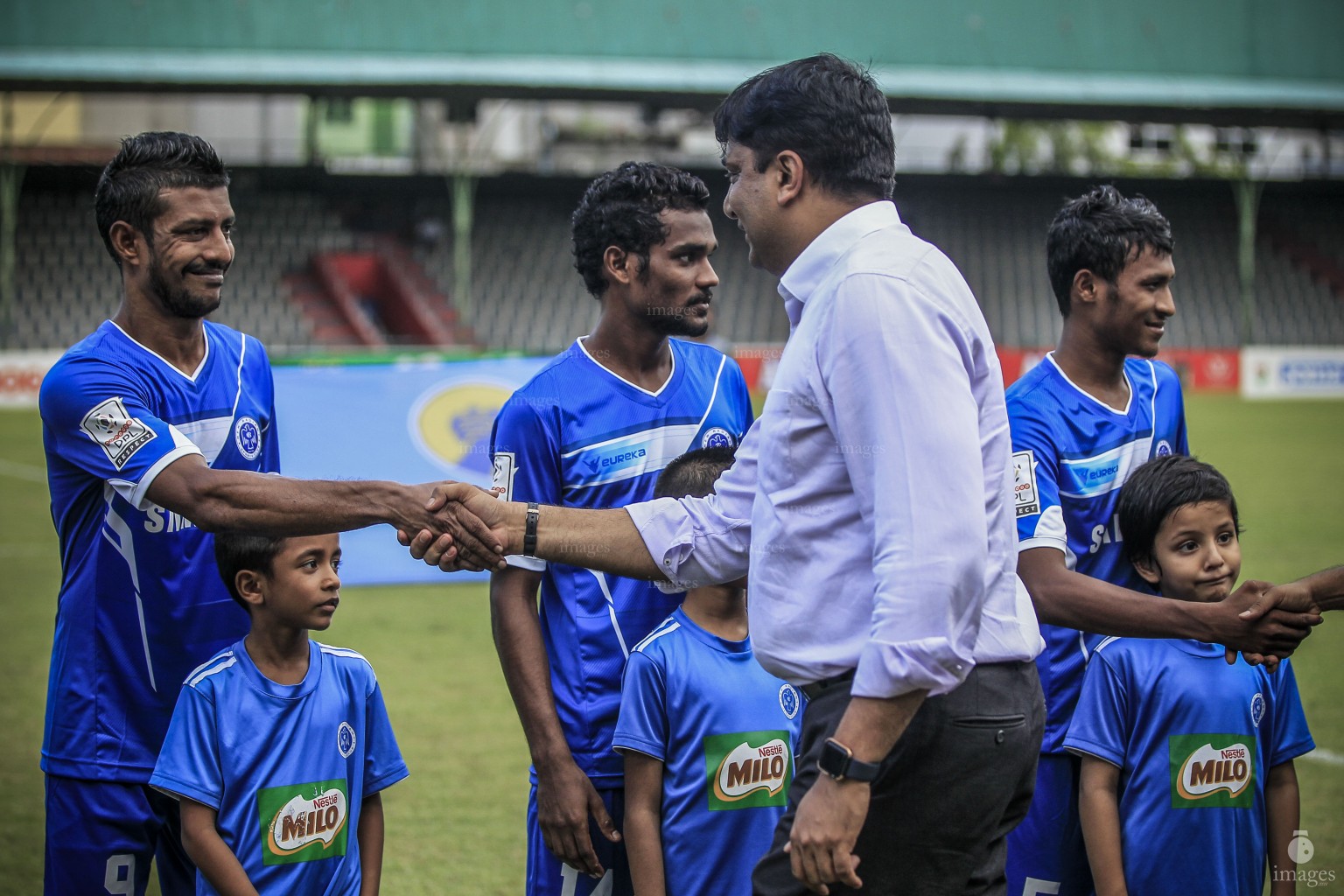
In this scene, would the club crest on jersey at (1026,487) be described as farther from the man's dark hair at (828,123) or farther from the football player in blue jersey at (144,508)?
the football player in blue jersey at (144,508)

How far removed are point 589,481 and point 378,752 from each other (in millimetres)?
857

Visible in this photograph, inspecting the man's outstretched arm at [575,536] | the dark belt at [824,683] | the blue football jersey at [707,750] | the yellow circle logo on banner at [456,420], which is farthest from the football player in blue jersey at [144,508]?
the yellow circle logo on banner at [456,420]

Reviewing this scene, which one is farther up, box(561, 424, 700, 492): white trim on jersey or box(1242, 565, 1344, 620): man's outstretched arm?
box(561, 424, 700, 492): white trim on jersey

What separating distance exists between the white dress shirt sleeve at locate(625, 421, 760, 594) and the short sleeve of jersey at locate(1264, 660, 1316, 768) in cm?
148

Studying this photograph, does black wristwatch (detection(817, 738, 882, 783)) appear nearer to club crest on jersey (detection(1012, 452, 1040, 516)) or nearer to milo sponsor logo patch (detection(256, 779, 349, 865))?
club crest on jersey (detection(1012, 452, 1040, 516))

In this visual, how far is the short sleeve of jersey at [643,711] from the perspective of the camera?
3.07 meters

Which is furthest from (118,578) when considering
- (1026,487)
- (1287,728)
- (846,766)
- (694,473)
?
(1287,728)

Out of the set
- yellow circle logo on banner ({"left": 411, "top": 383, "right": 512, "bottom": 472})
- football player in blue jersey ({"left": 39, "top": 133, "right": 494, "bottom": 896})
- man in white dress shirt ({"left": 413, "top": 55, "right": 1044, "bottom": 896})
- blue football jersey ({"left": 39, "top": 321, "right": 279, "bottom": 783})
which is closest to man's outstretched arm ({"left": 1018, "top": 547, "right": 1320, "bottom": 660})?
man in white dress shirt ({"left": 413, "top": 55, "right": 1044, "bottom": 896})

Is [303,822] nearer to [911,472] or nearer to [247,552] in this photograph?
[247,552]

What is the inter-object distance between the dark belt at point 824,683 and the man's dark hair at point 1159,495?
134cm

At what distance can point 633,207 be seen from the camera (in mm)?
3506

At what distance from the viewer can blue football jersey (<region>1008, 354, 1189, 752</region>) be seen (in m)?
3.39

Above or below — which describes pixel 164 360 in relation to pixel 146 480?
above

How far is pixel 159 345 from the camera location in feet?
10.8
